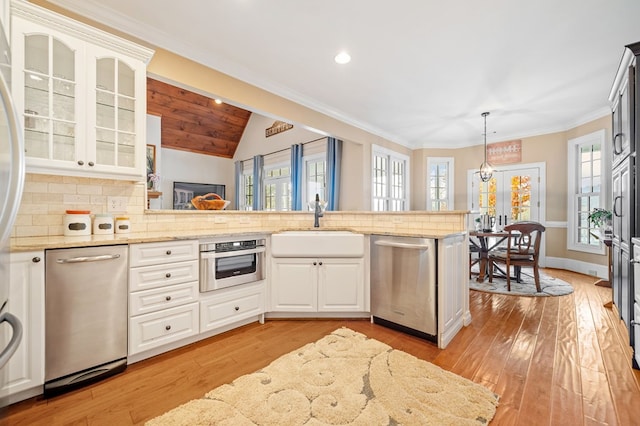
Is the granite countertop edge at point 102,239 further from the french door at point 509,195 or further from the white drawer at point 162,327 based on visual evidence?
the french door at point 509,195

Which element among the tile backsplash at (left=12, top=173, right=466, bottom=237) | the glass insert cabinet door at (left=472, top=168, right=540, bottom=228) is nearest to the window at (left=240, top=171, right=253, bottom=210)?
the tile backsplash at (left=12, top=173, right=466, bottom=237)

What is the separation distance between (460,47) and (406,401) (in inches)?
123

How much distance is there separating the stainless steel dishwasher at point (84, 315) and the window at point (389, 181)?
4184mm

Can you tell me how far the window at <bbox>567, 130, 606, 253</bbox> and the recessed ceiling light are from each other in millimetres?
4683

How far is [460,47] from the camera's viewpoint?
8.94 ft

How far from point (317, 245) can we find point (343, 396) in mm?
1357

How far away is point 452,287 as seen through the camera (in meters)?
2.37

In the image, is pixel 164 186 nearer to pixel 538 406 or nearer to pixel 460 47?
pixel 460 47

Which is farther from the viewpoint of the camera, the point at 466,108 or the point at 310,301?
the point at 466,108

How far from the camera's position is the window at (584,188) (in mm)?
4684

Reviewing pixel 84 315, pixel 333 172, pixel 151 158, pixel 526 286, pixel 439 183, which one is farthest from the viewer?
pixel 439 183

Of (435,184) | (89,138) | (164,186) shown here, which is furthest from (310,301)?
(164,186)

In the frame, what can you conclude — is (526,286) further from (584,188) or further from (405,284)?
(405,284)

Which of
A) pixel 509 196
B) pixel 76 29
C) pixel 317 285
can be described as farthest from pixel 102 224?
pixel 509 196
